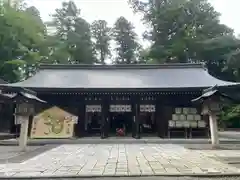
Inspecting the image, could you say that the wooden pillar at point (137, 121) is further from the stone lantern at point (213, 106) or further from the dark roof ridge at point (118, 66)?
the stone lantern at point (213, 106)

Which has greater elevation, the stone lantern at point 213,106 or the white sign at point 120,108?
the white sign at point 120,108

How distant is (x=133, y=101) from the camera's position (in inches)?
809

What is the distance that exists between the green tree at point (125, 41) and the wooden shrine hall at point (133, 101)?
97.1 ft

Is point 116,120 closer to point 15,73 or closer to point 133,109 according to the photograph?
point 133,109

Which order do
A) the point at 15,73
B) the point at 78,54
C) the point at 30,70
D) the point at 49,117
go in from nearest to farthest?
the point at 49,117
the point at 15,73
the point at 30,70
the point at 78,54

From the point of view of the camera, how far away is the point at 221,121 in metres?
30.5

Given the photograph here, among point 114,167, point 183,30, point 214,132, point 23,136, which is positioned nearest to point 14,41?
point 183,30

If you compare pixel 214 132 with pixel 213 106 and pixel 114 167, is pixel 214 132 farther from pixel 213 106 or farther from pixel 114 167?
pixel 114 167

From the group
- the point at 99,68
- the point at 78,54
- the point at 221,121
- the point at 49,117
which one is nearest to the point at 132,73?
the point at 99,68

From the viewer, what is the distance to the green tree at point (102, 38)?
52406 millimetres

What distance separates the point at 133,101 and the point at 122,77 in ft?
9.24

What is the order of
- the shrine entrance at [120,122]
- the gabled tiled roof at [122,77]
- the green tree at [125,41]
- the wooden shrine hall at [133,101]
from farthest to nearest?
1. the green tree at [125,41]
2. the shrine entrance at [120,122]
3. the gabled tiled roof at [122,77]
4. the wooden shrine hall at [133,101]

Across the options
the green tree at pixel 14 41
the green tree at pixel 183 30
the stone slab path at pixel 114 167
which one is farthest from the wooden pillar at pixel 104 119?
the green tree at pixel 183 30

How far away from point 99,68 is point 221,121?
13829 millimetres
